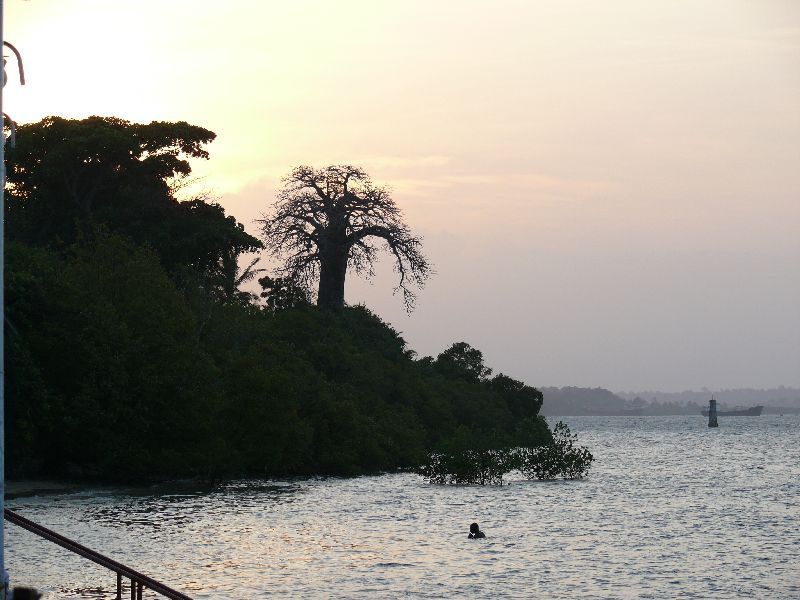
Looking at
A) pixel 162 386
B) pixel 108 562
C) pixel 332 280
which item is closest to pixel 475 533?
pixel 162 386

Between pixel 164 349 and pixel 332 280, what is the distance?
1650 inches

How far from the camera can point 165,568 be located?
113ft

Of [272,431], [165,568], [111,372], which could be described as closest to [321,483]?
[272,431]

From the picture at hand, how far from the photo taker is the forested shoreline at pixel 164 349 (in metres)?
55.7

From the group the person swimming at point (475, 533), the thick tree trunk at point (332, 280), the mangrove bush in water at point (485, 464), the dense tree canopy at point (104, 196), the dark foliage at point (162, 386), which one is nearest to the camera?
the person swimming at point (475, 533)

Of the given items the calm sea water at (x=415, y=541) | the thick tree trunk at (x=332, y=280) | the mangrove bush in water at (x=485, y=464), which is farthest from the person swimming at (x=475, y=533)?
the thick tree trunk at (x=332, y=280)

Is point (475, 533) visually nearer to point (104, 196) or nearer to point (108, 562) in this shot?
point (108, 562)

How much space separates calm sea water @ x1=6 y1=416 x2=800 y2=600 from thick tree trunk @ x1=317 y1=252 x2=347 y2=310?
2881 centimetres

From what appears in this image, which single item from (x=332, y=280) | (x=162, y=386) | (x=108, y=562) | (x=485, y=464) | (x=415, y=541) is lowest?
(x=415, y=541)

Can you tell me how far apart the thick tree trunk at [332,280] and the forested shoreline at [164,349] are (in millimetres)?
1776

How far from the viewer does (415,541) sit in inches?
1743

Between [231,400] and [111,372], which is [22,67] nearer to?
[111,372]

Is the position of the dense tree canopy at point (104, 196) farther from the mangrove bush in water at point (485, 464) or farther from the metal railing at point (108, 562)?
the metal railing at point (108, 562)

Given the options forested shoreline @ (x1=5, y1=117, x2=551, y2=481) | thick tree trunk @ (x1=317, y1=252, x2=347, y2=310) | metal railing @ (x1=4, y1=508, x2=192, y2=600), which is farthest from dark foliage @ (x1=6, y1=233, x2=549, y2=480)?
metal railing @ (x1=4, y1=508, x2=192, y2=600)
